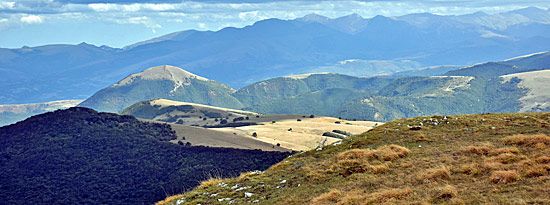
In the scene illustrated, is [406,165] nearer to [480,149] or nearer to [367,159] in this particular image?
[367,159]

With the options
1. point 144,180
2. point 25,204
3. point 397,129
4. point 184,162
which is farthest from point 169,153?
point 397,129

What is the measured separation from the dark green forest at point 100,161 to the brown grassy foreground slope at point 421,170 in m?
34.8

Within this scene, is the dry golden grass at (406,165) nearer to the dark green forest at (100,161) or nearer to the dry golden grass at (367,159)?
the dry golden grass at (367,159)

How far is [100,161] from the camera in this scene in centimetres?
10444

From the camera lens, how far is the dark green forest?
262ft

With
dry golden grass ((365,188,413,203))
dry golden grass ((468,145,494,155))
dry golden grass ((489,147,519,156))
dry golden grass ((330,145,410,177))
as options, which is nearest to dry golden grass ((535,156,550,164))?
dry golden grass ((489,147,519,156))

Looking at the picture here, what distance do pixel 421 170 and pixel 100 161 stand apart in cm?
9351

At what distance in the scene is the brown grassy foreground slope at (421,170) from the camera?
66.6 feet

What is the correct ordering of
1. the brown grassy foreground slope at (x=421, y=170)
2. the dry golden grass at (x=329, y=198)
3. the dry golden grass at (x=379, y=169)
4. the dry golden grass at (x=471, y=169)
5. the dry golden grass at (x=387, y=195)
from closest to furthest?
the brown grassy foreground slope at (x=421, y=170), the dry golden grass at (x=387, y=195), the dry golden grass at (x=329, y=198), the dry golden grass at (x=471, y=169), the dry golden grass at (x=379, y=169)

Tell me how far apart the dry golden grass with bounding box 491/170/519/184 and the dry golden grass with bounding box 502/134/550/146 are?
21.0ft

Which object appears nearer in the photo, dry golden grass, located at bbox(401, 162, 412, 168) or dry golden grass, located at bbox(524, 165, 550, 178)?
dry golden grass, located at bbox(524, 165, 550, 178)

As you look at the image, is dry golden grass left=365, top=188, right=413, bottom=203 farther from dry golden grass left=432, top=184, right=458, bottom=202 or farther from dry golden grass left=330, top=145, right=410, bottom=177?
dry golden grass left=330, top=145, right=410, bottom=177

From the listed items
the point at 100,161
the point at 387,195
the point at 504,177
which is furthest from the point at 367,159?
the point at 100,161

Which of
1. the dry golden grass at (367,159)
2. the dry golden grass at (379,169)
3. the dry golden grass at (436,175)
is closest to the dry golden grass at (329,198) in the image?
the dry golden grass at (367,159)
